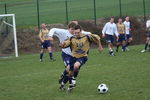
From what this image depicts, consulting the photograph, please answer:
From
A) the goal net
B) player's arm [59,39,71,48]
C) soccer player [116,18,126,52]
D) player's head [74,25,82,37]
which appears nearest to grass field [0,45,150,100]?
player's arm [59,39,71,48]

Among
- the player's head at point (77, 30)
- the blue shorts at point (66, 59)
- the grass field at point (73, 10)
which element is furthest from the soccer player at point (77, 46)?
the grass field at point (73, 10)

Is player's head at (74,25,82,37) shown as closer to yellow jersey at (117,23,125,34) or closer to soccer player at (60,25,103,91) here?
soccer player at (60,25,103,91)

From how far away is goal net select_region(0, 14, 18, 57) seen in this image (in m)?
25.8

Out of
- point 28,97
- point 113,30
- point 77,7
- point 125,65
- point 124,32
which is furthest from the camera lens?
point 77,7

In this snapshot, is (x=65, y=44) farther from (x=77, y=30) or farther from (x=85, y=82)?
(x=85, y=82)

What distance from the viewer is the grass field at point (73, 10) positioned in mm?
36688

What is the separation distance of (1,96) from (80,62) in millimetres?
2243

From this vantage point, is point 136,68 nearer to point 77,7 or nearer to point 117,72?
point 117,72

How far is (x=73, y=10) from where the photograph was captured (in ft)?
133

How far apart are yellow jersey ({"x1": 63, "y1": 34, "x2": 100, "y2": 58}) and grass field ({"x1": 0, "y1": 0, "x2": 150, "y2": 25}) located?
76.2 feet

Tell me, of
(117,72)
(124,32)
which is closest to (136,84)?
(117,72)

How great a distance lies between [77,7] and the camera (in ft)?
138

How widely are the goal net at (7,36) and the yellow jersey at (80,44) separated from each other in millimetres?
14721

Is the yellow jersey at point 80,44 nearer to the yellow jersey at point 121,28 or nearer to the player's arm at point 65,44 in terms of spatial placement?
the player's arm at point 65,44
